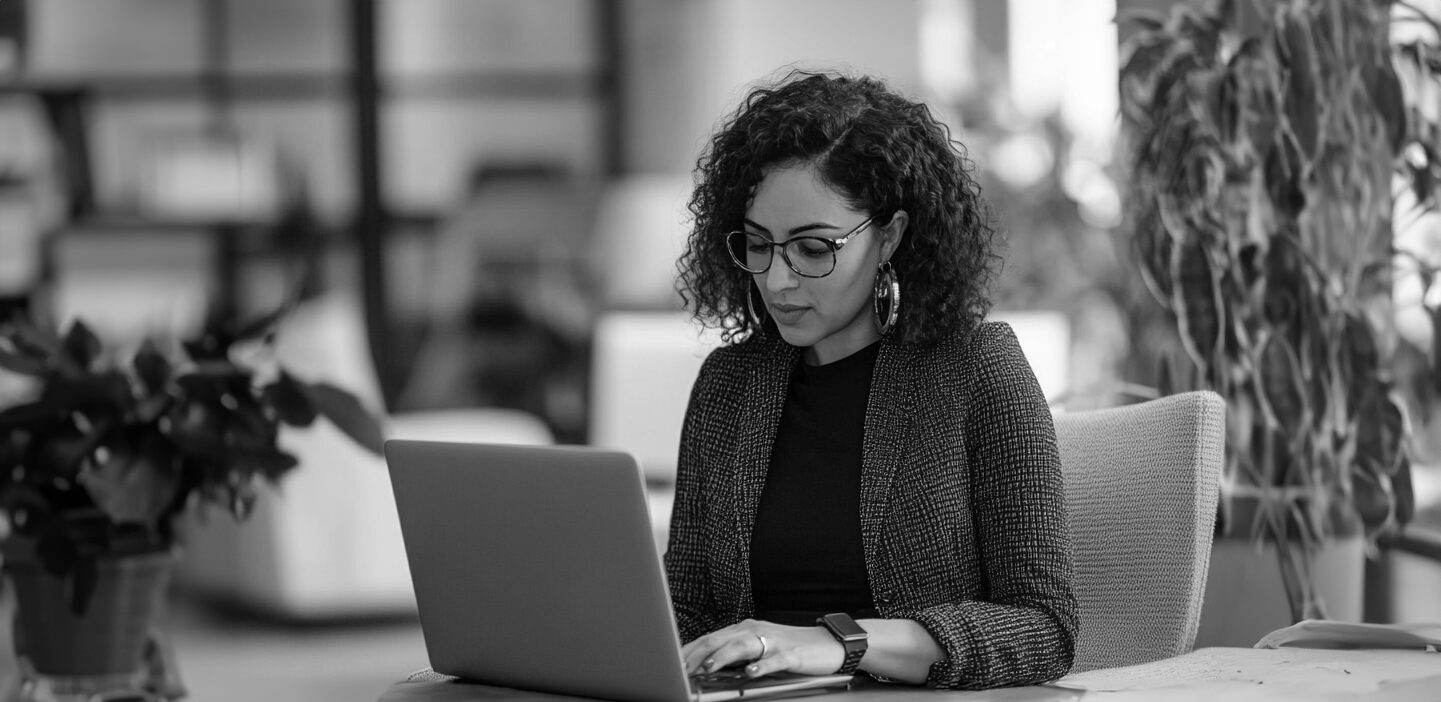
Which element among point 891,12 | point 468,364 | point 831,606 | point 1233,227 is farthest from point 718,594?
point 891,12

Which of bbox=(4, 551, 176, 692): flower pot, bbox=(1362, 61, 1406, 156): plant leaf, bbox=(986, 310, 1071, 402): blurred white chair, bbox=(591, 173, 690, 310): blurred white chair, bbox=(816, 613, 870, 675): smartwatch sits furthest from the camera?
bbox=(591, 173, 690, 310): blurred white chair

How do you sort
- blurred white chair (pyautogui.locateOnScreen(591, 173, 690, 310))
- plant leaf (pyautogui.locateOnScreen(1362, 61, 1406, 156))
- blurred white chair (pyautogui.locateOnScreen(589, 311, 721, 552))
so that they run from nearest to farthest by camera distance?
plant leaf (pyautogui.locateOnScreen(1362, 61, 1406, 156))
blurred white chair (pyautogui.locateOnScreen(589, 311, 721, 552))
blurred white chair (pyautogui.locateOnScreen(591, 173, 690, 310))

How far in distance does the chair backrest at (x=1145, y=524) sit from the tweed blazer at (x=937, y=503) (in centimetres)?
16

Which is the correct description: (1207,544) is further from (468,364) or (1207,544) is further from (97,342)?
(468,364)

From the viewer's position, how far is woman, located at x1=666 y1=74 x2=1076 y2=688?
1.55 m

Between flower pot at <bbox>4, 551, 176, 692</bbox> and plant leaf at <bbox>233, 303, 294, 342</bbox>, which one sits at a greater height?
plant leaf at <bbox>233, 303, 294, 342</bbox>

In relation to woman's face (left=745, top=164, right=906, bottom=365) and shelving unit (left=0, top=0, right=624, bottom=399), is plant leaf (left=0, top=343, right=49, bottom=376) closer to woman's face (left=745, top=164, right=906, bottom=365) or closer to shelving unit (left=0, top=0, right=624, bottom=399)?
woman's face (left=745, top=164, right=906, bottom=365)

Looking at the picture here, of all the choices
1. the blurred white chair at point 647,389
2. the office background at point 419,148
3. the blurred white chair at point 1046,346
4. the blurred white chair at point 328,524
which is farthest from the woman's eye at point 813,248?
the office background at point 419,148

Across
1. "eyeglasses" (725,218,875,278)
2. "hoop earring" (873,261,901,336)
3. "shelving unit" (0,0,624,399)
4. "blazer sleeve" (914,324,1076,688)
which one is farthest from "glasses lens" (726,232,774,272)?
"shelving unit" (0,0,624,399)

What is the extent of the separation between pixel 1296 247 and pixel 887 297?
101 centimetres

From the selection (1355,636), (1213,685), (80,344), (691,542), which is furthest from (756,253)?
(80,344)

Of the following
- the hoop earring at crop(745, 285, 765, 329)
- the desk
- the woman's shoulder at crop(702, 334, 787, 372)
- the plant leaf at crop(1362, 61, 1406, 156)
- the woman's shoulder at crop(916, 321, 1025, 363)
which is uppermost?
the plant leaf at crop(1362, 61, 1406, 156)

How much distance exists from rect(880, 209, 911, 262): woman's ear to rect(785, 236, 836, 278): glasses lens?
0.29 ft

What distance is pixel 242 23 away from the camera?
21.5 feet
